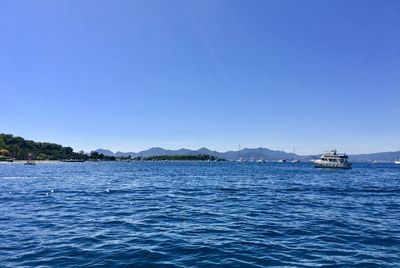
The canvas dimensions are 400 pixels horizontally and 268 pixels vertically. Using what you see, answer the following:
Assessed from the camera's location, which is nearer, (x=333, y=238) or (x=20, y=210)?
(x=333, y=238)

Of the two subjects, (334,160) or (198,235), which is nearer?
(198,235)

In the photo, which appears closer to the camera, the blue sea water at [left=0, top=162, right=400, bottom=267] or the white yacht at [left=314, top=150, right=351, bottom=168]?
the blue sea water at [left=0, top=162, right=400, bottom=267]

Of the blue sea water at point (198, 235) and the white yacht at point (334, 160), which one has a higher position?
the white yacht at point (334, 160)

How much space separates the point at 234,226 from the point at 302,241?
5724 millimetres

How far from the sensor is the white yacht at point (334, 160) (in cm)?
14850

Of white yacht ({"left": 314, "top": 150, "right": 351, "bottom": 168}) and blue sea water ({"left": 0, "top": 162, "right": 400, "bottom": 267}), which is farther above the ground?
white yacht ({"left": 314, "top": 150, "right": 351, "bottom": 168})

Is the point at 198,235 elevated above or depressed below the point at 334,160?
below

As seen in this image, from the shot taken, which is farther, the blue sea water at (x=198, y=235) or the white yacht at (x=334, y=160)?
the white yacht at (x=334, y=160)

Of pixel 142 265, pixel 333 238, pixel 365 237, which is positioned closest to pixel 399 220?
pixel 365 237

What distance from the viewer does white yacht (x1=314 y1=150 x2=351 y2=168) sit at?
148m

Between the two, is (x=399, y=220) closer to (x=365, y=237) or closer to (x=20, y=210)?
(x=365, y=237)

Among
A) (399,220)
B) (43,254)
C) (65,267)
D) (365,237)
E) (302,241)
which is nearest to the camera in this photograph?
(65,267)

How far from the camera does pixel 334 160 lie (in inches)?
5960

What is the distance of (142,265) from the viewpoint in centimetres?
1508
